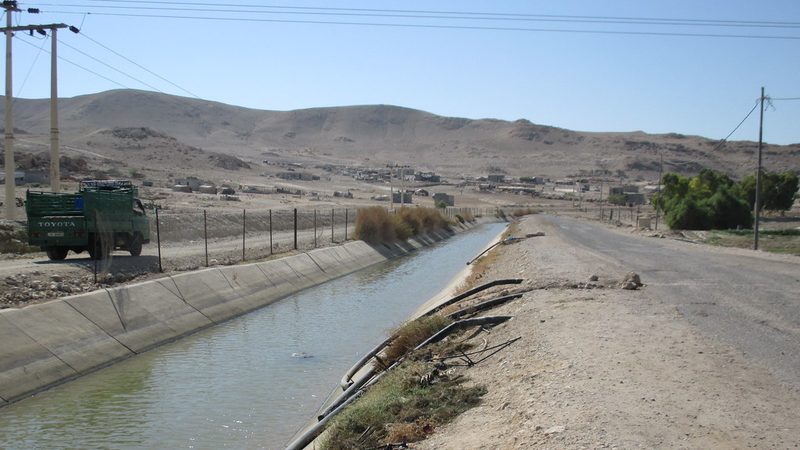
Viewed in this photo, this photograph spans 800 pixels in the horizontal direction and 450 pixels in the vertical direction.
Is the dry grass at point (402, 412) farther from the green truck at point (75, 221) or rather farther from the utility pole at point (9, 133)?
the utility pole at point (9, 133)

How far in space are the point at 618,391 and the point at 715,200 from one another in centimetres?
5879

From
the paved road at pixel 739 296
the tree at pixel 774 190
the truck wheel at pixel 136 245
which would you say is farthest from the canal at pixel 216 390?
the tree at pixel 774 190

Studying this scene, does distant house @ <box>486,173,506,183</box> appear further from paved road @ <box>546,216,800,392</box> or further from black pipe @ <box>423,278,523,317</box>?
black pipe @ <box>423,278,523,317</box>

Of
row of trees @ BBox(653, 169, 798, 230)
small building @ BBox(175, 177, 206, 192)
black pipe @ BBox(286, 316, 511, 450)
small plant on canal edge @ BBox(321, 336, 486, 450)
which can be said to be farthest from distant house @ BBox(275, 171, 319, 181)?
small plant on canal edge @ BBox(321, 336, 486, 450)

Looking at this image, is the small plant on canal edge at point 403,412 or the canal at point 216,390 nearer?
the small plant on canal edge at point 403,412

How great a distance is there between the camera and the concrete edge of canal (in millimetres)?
15852

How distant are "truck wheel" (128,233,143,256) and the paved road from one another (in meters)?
17.9

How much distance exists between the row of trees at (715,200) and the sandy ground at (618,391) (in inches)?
1974

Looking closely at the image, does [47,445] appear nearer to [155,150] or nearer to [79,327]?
[79,327]

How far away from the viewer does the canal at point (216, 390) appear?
13438 mm

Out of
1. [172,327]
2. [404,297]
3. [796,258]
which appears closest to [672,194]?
[796,258]

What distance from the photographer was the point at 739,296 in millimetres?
18359

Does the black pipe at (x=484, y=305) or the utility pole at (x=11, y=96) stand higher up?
the utility pole at (x=11, y=96)

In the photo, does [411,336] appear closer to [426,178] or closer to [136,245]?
[136,245]
